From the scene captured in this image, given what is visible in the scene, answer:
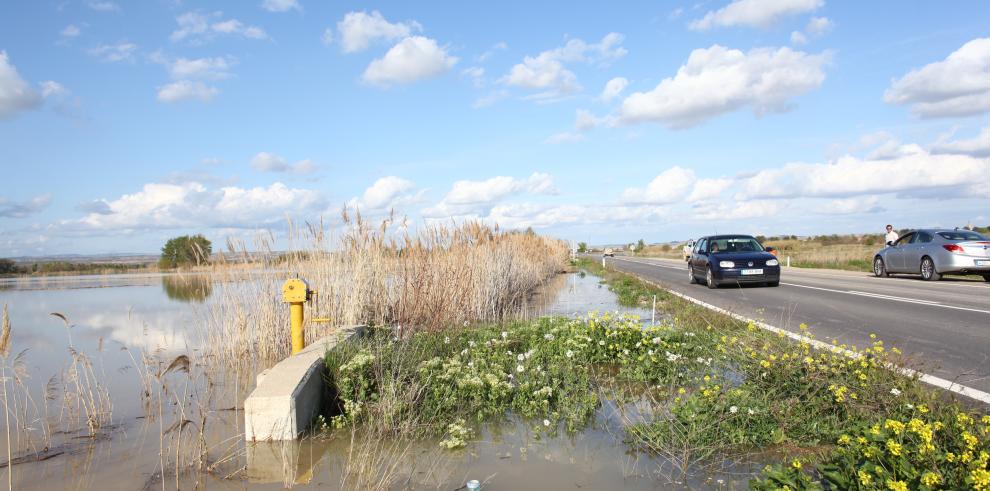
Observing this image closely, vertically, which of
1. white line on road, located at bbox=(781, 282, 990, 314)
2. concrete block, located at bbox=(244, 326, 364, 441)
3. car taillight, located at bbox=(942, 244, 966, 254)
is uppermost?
car taillight, located at bbox=(942, 244, 966, 254)

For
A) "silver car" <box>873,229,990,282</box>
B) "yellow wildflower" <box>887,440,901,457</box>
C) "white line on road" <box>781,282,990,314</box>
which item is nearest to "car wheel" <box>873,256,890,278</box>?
"silver car" <box>873,229,990,282</box>

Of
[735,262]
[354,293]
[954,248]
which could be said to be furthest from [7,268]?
[954,248]

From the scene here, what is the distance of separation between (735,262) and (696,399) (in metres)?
12.9

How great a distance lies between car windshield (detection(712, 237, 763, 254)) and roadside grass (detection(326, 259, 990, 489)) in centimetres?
1053

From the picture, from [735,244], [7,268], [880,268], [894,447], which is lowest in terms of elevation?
[880,268]

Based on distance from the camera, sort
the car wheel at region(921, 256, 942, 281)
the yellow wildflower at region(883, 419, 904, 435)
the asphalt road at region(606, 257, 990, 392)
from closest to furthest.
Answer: the yellow wildflower at region(883, 419, 904, 435) → the asphalt road at region(606, 257, 990, 392) → the car wheel at region(921, 256, 942, 281)

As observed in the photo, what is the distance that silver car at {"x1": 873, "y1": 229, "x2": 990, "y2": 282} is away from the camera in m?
16.0

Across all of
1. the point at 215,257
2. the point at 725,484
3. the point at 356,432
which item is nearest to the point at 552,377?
the point at 356,432

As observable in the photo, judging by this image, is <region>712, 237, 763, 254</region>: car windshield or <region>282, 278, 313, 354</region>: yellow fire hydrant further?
<region>712, 237, 763, 254</region>: car windshield

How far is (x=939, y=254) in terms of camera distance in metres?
16.8

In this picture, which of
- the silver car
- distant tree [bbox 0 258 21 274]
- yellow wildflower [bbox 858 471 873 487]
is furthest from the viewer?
distant tree [bbox 0 258 21 274]

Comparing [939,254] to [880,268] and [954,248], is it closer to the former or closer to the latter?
[954,248]

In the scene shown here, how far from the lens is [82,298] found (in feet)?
69.3

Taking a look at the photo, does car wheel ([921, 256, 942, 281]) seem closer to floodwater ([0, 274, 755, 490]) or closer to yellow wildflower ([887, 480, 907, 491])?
floodwater ([0, 274, 755, 490])
